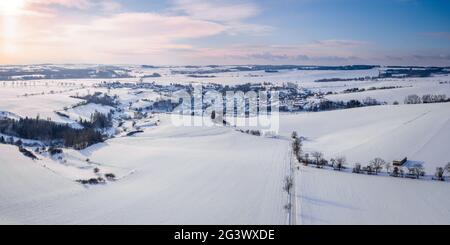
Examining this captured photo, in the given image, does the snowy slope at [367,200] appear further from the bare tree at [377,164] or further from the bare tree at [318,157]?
the bare tree at [318,157]

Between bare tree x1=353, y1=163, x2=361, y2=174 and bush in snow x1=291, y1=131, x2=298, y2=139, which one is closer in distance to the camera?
bare tree x1=353, y1=163, x2=361, y2=174

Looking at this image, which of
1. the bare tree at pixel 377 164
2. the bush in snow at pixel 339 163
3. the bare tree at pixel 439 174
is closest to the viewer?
the bare tree at pixel 439 174

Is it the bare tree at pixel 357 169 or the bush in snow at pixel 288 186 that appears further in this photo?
the bare tree at pixel 357 169

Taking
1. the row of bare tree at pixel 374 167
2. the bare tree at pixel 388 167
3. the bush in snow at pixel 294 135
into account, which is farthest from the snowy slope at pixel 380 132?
the bare tree at pixel 388 167

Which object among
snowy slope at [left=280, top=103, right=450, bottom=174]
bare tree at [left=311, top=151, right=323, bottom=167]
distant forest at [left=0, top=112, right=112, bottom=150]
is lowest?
distant forest at [left=0, top=112, right=112, bottom=150]

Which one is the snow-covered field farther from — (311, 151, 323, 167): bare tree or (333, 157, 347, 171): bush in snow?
(311, 151, 323, 167): bare tree

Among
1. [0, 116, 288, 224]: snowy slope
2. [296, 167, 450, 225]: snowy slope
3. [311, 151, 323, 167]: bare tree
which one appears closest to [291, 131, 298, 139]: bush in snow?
[0, 116, 288, 224]: snowy slope

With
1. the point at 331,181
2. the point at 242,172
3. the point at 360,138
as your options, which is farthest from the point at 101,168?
the point at 360,138
